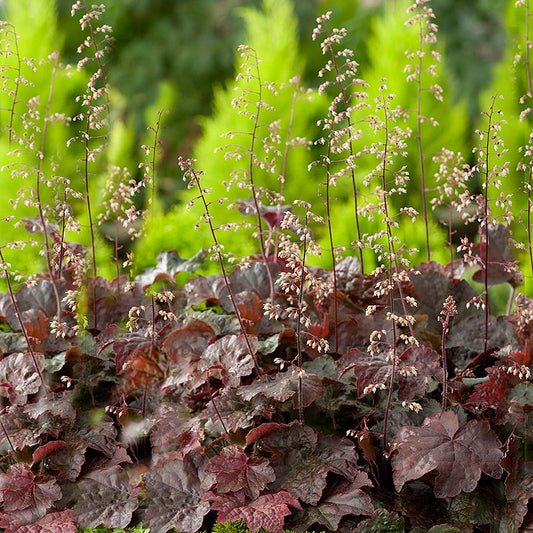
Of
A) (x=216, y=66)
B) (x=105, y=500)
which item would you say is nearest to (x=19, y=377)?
(x=105, y=500)

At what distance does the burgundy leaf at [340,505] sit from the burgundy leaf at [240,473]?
0.41 ft

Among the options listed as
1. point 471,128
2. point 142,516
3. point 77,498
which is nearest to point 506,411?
point 142,516

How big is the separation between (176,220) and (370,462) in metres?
1.90

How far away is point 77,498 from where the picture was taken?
5.60ft

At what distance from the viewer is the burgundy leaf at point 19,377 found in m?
1.83

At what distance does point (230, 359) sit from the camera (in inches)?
70.0

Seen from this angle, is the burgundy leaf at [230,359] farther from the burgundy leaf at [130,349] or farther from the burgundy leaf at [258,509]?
the burgundy leaf at [258,509]

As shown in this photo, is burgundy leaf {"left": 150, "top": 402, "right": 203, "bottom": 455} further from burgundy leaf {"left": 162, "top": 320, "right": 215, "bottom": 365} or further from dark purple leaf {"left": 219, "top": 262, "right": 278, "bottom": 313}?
dark purple leaf {"left": 219, "top": 262, "right": 278, "bottom": 313}

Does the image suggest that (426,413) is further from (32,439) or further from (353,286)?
(32,439)

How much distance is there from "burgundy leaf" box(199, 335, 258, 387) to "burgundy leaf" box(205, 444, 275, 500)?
18cm

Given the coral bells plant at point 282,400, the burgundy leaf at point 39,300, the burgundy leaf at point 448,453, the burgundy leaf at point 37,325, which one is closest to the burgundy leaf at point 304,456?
the coral bells plant at point 282,400

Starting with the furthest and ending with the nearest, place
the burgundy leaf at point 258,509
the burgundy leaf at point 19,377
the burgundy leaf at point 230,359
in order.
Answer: the burgundy leaf at point 19,377
the burgundy leaf at point 230,359
the burgundy leaf at point 258,509

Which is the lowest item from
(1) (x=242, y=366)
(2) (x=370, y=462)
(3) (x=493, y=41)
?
(2) (x=370, y=462)

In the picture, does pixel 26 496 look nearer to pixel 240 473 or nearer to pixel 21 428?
pixel 21 428
